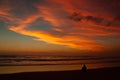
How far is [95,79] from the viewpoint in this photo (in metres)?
13.0

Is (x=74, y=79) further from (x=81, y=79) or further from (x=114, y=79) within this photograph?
(x=114, y=79)

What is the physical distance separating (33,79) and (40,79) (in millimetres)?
422

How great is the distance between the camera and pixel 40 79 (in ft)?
42.1

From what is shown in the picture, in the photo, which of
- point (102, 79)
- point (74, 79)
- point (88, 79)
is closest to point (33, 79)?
point (74, 79)

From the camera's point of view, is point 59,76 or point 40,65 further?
point 40,65

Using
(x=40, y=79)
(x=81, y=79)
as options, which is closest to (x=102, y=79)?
(x=81, y=79)

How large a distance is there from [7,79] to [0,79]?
0.41m

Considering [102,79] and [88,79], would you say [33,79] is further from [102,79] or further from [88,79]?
[102,79]

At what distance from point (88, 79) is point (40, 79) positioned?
292 centimetres

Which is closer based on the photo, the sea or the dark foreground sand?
the dark foreground sand

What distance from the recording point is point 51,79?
13.1 m

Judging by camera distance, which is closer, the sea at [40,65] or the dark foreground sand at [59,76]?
the dark foreground sand at [59,76]

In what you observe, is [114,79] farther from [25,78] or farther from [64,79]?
[25,78]

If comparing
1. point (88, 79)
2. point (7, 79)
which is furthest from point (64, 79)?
point (7, 79)
